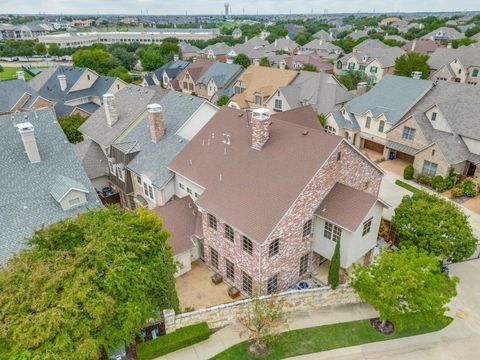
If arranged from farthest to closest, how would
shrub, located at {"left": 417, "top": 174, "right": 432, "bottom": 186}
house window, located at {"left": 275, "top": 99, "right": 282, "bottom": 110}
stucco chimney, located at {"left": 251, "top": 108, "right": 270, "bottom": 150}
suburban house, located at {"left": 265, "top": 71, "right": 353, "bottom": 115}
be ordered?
house window, located at {"left": 275, "top": 99, "right": 282, "bottom": 110}, suburban house, located at {"left": 265, "top": 71, "right": 353, "bottom": 115}, shrub, located at {"left": 417, "top": 174, "right": 432, "bottom": 186}, stucco chimney, located at {"left": 251, "top": 108, "right": 270, "bottom": 150}

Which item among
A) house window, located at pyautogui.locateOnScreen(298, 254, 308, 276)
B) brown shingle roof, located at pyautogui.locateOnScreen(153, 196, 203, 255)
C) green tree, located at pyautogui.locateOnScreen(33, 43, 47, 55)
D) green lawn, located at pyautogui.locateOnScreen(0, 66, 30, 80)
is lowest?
green lawn, located at pyautogui.locateOnScreen(0, 66, 30, 80)

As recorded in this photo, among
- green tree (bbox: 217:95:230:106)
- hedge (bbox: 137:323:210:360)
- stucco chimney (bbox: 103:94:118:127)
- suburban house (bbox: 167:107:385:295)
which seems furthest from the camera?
green tree (bbox: 217:95:230:106)

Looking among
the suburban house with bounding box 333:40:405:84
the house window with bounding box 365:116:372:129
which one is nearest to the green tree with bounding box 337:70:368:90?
the suburban house with bounding box 333:40:405:84

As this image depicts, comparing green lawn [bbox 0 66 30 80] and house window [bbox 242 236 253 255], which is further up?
house window [bbox 242 236 253 255]

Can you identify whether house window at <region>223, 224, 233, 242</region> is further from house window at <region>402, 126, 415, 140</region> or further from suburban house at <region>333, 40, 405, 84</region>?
suburban house at <region>333, 40, 405, 84</region>

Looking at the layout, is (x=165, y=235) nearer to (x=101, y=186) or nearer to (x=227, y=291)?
(x=227, y=291)

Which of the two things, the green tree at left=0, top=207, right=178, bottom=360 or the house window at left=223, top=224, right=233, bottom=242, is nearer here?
the green tree at left=0, top=207, right=178, bottom=360

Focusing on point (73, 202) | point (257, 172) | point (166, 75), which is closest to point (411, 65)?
point (166, 75)
